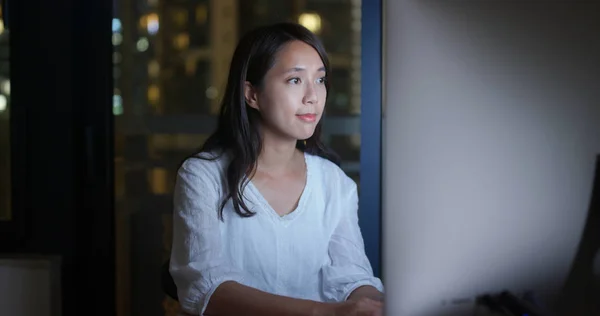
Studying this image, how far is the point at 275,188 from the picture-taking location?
4.17ft

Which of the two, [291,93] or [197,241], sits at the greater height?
[291,93]

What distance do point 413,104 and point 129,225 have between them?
1.22m

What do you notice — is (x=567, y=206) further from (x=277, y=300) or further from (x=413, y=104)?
(x=277, y=300)

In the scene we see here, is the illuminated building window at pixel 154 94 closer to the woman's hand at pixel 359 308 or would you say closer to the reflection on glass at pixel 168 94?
the reflection on glass at pixel 168 94

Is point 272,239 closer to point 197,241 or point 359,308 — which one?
point 197,241

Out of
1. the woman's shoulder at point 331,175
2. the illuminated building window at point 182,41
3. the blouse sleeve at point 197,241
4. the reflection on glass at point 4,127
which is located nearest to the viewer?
the blouse sleeve at point 197,241

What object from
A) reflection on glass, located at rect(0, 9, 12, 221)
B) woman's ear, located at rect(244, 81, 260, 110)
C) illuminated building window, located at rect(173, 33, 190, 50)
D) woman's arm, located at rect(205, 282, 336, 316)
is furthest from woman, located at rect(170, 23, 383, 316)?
reflection on glass, located at rect(0, 9, 12, 221)

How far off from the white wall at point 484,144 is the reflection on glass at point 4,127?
137cm

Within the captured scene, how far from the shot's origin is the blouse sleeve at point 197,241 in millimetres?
1118

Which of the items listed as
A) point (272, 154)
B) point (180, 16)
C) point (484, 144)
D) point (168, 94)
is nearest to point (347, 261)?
point (272, 154)

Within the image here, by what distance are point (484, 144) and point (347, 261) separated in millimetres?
823

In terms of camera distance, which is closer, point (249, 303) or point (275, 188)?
point (249, 303)

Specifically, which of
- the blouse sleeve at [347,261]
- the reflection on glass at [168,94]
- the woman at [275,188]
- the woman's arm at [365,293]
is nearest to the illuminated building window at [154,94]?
the reflection on glass at [168,94]

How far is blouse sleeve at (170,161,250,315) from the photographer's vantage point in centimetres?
112
